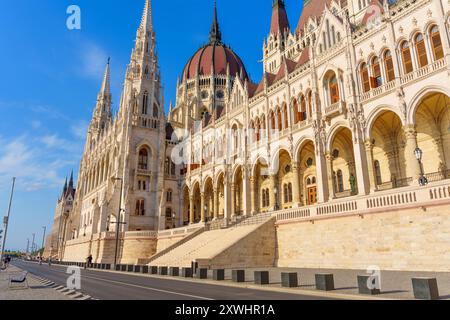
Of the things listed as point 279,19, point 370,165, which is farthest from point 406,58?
point 279,19

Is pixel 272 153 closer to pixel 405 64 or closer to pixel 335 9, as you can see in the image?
pixel 405 64

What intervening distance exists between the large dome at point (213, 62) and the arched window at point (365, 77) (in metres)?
49.9

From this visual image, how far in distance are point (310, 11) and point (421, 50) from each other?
3206 centimetres

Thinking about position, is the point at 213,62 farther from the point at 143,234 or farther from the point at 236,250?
the point at 236,250

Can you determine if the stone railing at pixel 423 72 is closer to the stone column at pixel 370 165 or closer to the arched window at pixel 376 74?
the arched window at pixel 376 74

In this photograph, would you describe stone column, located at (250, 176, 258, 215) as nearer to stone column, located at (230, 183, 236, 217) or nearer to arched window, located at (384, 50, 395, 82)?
stone column, located at (230, 183, 236, 217)

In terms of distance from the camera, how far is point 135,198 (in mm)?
47656

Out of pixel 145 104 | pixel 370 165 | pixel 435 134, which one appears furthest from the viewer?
pixel 145 104

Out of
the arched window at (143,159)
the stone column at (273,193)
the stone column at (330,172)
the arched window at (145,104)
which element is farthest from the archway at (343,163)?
the arched window at (145,104)

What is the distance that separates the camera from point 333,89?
2942 centimetres

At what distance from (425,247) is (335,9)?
33959 millimetres

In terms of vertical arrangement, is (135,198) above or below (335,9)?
below
